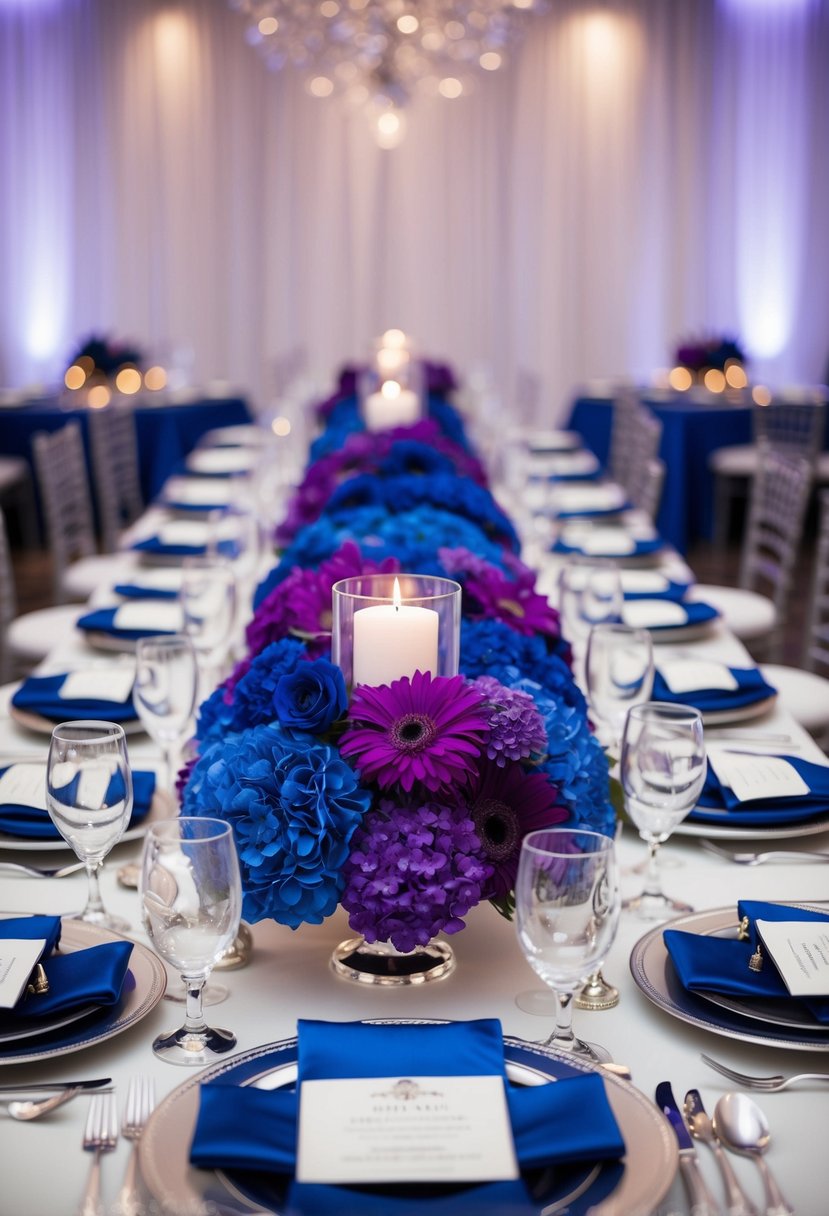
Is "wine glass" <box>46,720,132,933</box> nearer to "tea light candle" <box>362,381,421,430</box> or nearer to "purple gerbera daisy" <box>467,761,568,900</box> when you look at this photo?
"purple gerbera daisy" <box>467,761,568,900</box>

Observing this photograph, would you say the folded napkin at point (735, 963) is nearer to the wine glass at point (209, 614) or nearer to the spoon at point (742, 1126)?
the spoon at point (742, 1126)

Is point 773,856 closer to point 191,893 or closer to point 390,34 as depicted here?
point 191,893

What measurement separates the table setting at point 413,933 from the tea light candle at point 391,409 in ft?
6.88

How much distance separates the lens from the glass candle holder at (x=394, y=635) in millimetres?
1347

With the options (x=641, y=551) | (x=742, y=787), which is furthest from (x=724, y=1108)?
(x=641, y=551)

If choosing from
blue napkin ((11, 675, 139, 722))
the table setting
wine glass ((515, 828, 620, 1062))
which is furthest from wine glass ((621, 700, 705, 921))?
blue napkin ((11, 675, 139, 722))

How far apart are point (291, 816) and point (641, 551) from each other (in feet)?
7.12

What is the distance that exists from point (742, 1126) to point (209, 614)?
112cm

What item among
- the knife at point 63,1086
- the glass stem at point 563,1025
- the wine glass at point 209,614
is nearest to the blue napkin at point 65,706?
the wine glass at point 209,614

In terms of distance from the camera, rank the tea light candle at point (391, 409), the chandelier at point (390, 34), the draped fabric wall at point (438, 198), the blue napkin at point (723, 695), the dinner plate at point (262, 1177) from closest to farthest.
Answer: the dinner plate at point (262, 1177)
the blue napkin at point (723, 695)
the tea light candle at point (391, 409)
the chandelier at point (390, 34)
the draped fabric wall at point (438, 198)

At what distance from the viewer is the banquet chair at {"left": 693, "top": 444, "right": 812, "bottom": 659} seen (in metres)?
3.38

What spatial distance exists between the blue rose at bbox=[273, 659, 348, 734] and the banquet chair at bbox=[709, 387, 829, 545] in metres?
5.41

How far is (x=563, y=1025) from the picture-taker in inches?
43.6

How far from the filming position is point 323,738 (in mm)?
1291
